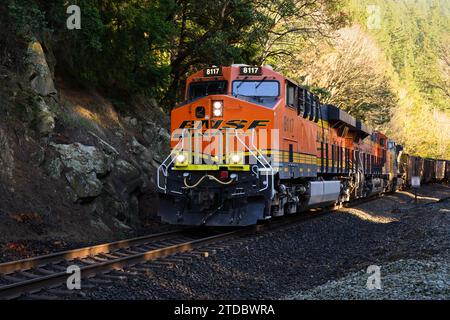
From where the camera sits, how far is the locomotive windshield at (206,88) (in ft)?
45.4

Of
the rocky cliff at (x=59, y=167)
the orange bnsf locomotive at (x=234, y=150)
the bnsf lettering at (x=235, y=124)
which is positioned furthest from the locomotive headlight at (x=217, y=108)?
the rocky cliff at (x=59, y=167)

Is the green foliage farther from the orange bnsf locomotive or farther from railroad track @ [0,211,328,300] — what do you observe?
railroad track @ [0,211,328,300]

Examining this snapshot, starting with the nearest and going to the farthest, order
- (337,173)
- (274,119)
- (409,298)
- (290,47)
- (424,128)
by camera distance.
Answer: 1. (409,298)
2. (274,119)
3. (337,173)
4. (290,47)
5. (424,128)

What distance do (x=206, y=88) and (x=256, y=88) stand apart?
1352 millimetres

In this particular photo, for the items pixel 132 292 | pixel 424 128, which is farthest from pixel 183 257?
pixel 424 128

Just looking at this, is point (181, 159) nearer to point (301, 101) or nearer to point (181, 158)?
point (181, 158)

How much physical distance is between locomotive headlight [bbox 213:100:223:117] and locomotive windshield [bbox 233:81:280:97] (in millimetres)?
650

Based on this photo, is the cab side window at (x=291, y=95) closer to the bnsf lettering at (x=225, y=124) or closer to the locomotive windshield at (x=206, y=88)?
the bnsf lettering at (x=225, y=124)

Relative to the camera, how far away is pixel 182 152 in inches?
515

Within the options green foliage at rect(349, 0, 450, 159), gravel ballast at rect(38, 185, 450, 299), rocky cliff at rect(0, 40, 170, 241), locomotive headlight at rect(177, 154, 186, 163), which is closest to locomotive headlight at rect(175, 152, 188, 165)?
locomotive headlight at rect(177, 154, 186, 163)

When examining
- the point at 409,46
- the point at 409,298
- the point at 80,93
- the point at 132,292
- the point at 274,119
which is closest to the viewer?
the point at 409,298

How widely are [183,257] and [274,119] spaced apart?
4542mm

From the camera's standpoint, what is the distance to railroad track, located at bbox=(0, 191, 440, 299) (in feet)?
23.8

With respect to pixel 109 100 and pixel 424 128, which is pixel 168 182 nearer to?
pixel 109 100
